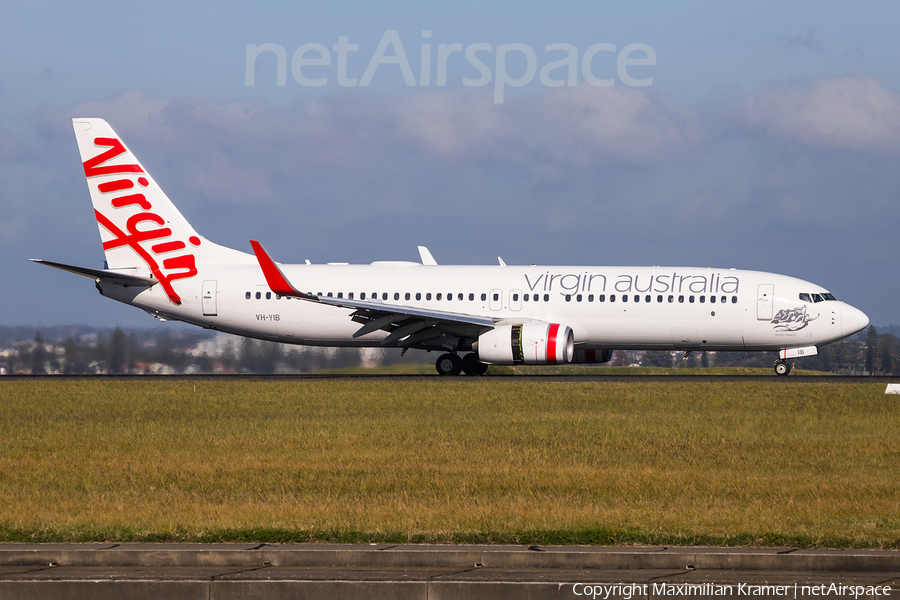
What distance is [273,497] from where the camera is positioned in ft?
35.2

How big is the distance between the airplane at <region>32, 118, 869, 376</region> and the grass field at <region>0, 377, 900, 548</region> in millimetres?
7033

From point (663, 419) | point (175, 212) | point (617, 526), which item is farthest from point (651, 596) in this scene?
point (175, 212)

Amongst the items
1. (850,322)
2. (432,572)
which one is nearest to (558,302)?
(850,322)

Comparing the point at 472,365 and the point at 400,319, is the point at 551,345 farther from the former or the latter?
the point at 400,319

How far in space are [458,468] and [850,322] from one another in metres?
21.4

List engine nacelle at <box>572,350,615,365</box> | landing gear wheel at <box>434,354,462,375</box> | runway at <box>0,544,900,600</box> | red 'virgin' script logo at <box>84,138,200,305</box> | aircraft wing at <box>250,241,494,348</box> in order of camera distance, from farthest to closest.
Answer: engine nacelle at <box>572,350,615,365</box>, red 'virgin' script logo at <box>84,138,200,305</box>, landing gear wheel at <box>434,354,462,375</box>, aircraft wing at <box>250,241,494,348</box>, runway at <box>0,544,900,600</box>

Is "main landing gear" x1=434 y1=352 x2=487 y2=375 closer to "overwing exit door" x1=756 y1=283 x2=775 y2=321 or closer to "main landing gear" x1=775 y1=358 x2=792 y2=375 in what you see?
"overwing exit door" x1=756 y1=283 x2=775 y2=321

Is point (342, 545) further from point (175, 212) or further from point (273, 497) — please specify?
point (175, 212)

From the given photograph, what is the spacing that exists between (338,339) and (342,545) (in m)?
25.6

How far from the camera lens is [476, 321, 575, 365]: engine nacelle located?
29.5 metres

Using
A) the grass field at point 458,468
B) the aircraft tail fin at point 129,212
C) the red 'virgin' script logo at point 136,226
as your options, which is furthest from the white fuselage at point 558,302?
the grass field at point 458,468

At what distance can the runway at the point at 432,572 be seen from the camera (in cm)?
697

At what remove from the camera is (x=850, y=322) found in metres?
30.4

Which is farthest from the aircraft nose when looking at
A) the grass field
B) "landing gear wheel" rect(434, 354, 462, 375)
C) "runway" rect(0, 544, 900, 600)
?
"runway" rect(0, 544, 900, 600)
